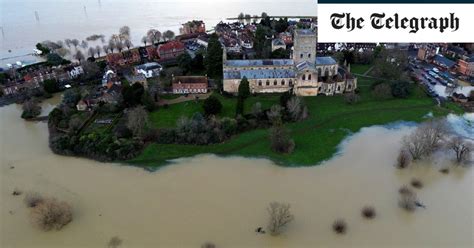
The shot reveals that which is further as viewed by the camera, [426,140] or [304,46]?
[304,46]

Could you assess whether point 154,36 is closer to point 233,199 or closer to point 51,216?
point 233,199

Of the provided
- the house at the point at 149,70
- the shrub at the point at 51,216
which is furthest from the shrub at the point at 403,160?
the house at the point at 149,70

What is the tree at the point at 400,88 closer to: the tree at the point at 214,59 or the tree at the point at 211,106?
the tree at the point at 211,106

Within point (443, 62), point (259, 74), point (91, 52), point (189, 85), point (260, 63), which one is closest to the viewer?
point (189, 85)

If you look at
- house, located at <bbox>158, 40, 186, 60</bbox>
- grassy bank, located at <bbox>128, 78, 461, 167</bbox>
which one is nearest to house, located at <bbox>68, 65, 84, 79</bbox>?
house, located at <bbox>158, 40, 186, 60</bbox>

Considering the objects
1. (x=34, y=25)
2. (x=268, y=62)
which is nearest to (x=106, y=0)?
(x=34, y=25)

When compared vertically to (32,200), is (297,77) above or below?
above

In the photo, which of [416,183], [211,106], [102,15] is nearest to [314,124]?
[211,106]

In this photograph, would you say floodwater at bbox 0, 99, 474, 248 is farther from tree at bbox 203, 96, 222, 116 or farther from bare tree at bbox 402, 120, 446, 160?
tree at bbox 203, 96, 222, 116
